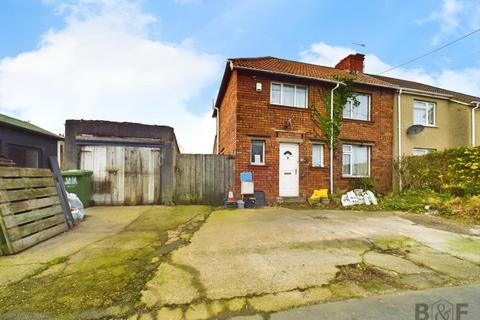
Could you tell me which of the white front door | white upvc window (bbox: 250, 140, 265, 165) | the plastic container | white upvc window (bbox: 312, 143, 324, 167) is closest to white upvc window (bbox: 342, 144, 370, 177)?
white upvc window (bbox: 312, 143, 324, 167)

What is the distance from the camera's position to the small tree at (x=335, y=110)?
37.1 ft

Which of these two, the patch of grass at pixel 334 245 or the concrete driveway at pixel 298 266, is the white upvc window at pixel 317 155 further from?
the patch of grass at pixel 334 245

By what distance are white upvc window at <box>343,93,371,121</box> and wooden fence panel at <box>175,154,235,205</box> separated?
6.10m

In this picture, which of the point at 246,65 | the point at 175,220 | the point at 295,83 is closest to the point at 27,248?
the point at 175,220

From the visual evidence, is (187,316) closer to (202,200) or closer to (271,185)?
(202,200)

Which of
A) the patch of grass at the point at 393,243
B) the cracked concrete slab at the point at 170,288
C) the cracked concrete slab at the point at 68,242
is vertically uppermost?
the cracked concrete slab at the point at 68,242

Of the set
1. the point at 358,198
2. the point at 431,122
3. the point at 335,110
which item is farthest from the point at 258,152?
the point at 431,122

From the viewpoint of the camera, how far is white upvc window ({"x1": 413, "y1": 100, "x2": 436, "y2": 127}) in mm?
13406

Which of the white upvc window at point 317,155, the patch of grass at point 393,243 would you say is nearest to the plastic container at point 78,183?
the patch of grass at point 393,243

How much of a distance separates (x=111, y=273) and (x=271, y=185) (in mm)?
7804

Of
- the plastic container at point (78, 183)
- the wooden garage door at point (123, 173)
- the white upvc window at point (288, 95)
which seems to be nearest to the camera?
the plastic container at point (78, 183)

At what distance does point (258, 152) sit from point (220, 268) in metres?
7.34

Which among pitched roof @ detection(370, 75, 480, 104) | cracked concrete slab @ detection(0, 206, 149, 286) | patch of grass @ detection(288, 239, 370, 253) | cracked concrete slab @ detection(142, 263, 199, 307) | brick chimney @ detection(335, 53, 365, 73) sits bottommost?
patch of grass @ detection(288, 239, 370, 253)

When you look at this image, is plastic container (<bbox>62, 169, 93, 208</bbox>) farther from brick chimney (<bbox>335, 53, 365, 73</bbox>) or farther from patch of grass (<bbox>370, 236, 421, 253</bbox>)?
brick chimney (<bbox>335, 53, 365, 73</bbox>)
